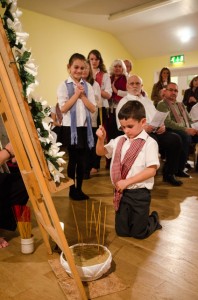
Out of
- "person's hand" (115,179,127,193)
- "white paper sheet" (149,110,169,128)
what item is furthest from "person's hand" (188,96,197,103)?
"person's hand" (115,179,127,193)

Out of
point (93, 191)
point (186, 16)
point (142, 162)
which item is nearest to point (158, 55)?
point (186, 16)

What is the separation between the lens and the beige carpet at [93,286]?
4.51 ft

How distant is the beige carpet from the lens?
1376 millimetres

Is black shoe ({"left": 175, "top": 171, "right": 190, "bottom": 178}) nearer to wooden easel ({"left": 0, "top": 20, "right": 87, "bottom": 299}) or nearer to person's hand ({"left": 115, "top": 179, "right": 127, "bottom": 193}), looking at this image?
person's hand ({"left": 115, "top": 179, "right": 127, "bottom": 193})

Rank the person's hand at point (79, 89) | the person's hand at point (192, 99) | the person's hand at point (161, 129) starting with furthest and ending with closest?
1. the person's hand at point (192, 99)
2. the person's hand at point (161, 129)
3. the person's hand at point (79, 89)

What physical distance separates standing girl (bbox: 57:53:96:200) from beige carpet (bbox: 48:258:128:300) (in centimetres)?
112

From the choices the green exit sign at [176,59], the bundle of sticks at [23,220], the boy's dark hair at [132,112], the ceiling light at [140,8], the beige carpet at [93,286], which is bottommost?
the beige carpet at [93,286]

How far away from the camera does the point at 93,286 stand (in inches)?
56.2

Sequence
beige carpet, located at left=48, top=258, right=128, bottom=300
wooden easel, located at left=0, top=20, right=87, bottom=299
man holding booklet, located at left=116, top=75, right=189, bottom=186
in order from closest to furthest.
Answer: wooden easel, located at left=0, top=20, right=87, bottom=299
beige carpet, located at left=48, top=258, right=128, bottom=300
man holding booklet, located at left=116, top=75, right=189, bottom=186

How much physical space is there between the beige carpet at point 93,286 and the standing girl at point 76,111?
3.68ft

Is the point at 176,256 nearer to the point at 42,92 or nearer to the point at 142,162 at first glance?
the point at 142,162

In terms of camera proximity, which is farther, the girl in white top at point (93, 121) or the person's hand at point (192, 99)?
the person's hand at point (192, 99)

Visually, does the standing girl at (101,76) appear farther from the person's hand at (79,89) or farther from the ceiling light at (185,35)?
the ceiling light at (185,35)

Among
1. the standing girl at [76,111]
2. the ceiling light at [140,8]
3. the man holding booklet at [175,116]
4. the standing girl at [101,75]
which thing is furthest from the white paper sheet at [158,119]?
the ceiling light at [140,8]
